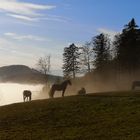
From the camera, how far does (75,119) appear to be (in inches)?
1468

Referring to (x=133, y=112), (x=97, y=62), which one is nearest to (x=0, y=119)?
(x=133, y=112)

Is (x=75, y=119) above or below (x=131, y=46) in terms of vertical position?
below

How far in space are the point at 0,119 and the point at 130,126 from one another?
1378cm

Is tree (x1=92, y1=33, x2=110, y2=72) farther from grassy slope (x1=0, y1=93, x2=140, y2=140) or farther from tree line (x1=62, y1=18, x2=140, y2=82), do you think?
grassy slope (x1=0, y1=93, x2=140, y2=140)

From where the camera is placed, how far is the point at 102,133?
3066cm

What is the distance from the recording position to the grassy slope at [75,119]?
102 ft

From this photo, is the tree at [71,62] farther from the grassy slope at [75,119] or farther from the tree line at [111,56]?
the grassy slope at [75,119]

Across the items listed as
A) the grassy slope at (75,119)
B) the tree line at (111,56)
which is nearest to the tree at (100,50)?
the tree line at (111,56)

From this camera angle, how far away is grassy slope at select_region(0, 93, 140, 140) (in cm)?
3108

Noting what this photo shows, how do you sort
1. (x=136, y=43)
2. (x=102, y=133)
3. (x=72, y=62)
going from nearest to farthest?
(x=102, y=133)
(x=136, y=43)
(x=72, y=62)

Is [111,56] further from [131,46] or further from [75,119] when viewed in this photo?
[75,119]

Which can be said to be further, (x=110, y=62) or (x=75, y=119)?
(x=110, y=62)

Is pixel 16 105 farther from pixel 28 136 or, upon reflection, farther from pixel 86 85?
pixel 86 85

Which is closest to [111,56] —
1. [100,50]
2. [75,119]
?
[100,50]
